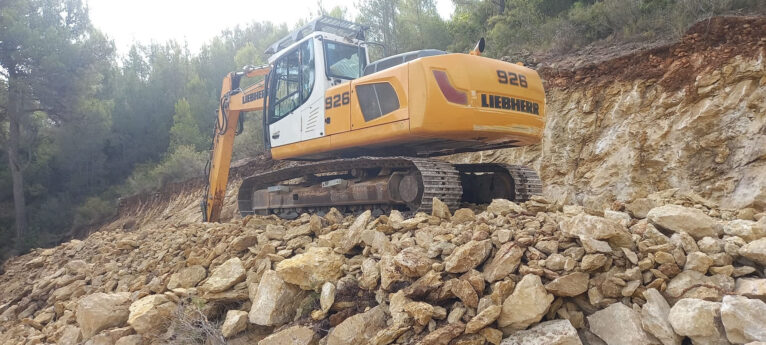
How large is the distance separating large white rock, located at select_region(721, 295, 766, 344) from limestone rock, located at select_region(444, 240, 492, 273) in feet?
3.94

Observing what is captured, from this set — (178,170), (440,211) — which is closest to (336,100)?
(440,211)

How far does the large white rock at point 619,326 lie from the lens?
88.5 inches

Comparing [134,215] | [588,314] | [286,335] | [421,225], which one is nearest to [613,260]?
[588,314]

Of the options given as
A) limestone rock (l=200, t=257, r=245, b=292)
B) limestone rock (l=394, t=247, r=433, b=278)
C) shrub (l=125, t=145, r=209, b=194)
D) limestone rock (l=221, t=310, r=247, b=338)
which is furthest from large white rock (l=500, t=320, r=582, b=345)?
shrub (l=125, t=145, r=209, b=194)

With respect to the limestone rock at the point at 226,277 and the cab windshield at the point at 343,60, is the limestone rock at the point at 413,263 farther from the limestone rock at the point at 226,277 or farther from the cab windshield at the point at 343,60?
the cab windshield at the point at 343,60

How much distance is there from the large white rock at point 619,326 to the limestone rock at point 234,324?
2218 millimetres

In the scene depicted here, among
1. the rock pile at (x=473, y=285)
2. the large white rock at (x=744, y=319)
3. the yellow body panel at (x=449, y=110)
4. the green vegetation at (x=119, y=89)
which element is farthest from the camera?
the green vegetation at (x=119, y=89)

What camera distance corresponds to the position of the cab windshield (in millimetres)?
6129

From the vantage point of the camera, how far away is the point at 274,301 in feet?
10.7

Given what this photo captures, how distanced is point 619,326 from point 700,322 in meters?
0.34

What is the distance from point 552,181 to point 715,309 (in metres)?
6.96

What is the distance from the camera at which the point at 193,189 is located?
16.3 meters

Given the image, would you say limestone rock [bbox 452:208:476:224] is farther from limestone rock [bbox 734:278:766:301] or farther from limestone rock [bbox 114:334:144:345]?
limestone rock [bbox 114:334:144:345]

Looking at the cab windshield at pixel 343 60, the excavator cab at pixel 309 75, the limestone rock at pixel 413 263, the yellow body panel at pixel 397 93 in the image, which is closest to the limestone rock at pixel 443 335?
the limestone rock at pixel 413 263
